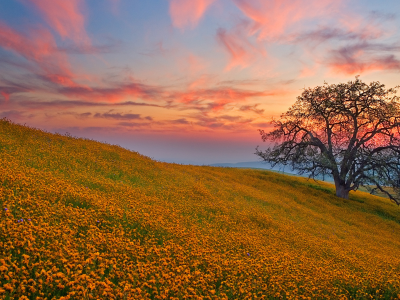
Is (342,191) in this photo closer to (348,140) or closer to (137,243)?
(348,140)

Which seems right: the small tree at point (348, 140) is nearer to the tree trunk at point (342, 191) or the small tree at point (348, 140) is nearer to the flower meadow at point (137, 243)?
the tree trunk at point (342, 191)

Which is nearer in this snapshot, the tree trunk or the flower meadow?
the flower meadow

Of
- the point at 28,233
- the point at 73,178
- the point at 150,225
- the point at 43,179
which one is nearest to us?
the point at 28,233

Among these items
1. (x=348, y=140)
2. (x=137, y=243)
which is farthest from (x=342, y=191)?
(x=137, y=243)

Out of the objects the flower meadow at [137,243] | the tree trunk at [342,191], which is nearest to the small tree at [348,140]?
the tree trunk at [342,191]

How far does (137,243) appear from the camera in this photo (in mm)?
6668

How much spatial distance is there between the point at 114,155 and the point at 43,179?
10.2 m

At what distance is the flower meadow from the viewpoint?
185 inches

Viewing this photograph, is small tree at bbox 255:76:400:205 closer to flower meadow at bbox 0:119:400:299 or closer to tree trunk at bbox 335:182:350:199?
tree trunk at bbox 335:182:350:199

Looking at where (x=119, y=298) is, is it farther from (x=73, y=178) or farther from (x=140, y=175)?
(x=140, y=175)

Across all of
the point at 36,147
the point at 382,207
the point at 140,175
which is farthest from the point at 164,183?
the point at 382,207

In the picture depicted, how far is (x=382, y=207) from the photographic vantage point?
3656 centimetres

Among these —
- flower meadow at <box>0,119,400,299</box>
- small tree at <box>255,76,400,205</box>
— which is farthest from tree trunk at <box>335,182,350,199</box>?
flower meadow at <box>0,119,400,299</box>

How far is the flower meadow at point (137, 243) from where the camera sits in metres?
4.71
